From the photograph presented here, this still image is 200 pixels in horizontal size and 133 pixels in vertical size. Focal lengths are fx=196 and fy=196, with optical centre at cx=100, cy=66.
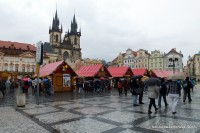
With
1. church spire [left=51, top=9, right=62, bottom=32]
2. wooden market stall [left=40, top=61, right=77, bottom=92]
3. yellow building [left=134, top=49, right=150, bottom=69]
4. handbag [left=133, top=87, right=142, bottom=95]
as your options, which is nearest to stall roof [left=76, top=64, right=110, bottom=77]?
wooden market stall [left=40, top=61, right=77, bottom=92]

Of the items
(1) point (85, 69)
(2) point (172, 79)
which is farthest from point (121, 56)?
(2) point (172, 79)

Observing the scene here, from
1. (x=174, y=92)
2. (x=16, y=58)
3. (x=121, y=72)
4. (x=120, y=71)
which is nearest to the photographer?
(x=174, y=92)

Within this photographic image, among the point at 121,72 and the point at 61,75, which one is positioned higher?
the point at 121,72

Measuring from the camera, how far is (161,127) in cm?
688

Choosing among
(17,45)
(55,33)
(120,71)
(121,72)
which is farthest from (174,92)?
(55,33)

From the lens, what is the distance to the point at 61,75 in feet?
84.6

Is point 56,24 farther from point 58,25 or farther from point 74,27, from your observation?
point 74,27

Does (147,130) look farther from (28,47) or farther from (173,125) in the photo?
(28,47)

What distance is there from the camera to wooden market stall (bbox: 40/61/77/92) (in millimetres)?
24828

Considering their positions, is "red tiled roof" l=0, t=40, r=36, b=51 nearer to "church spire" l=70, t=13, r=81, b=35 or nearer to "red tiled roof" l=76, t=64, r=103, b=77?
"church spire" l=70, t=13, r=81, b=35

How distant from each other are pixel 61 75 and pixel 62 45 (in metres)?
68.7

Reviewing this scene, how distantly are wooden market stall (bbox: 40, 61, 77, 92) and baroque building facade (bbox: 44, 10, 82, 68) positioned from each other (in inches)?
2253

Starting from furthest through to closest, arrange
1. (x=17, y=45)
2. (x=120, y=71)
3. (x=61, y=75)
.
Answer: (x=17, y=45) < (x=120, y=71) < (x=61, y=75)

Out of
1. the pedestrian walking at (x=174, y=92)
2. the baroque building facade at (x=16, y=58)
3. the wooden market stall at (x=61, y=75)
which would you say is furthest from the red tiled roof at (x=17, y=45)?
the pedestrian walking at (x=174, y=92)
